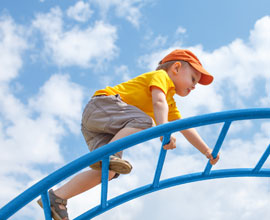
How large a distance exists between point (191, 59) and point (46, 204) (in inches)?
52.9

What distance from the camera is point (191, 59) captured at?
2504 mm

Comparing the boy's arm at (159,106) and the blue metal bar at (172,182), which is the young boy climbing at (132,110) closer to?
the boy's arm at (159,106)

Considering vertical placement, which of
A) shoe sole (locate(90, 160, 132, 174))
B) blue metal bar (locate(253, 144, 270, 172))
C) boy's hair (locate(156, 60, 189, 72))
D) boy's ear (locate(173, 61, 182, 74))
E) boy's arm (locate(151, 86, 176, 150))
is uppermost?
boy's hair (locate(156, 60, 189, 72))

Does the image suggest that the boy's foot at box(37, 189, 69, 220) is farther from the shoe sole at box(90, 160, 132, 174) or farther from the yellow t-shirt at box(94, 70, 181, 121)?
the yellow t-shirt at box(94, 70, 181, 121)

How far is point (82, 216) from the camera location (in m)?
2.03

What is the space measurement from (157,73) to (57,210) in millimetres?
996

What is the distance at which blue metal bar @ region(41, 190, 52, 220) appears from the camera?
5.96 ft

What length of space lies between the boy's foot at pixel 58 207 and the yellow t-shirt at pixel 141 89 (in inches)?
27.4

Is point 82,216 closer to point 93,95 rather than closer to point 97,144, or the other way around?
point 97,144

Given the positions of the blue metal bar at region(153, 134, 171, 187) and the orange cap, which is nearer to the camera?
the blue metal bar at region(153, 134, 171, 187)

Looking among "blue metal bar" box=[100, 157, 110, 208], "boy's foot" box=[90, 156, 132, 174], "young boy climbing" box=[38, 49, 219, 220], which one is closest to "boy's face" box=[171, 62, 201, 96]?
"young boy climbing" box=[38, 49, 219, 220]

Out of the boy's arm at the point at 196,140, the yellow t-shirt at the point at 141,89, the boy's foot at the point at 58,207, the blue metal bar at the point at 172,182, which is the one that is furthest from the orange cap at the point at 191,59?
the boy's foot at the point at 58,207

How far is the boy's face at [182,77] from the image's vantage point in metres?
2.45

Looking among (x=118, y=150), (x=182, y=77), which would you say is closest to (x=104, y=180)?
(x=118, y=150)
